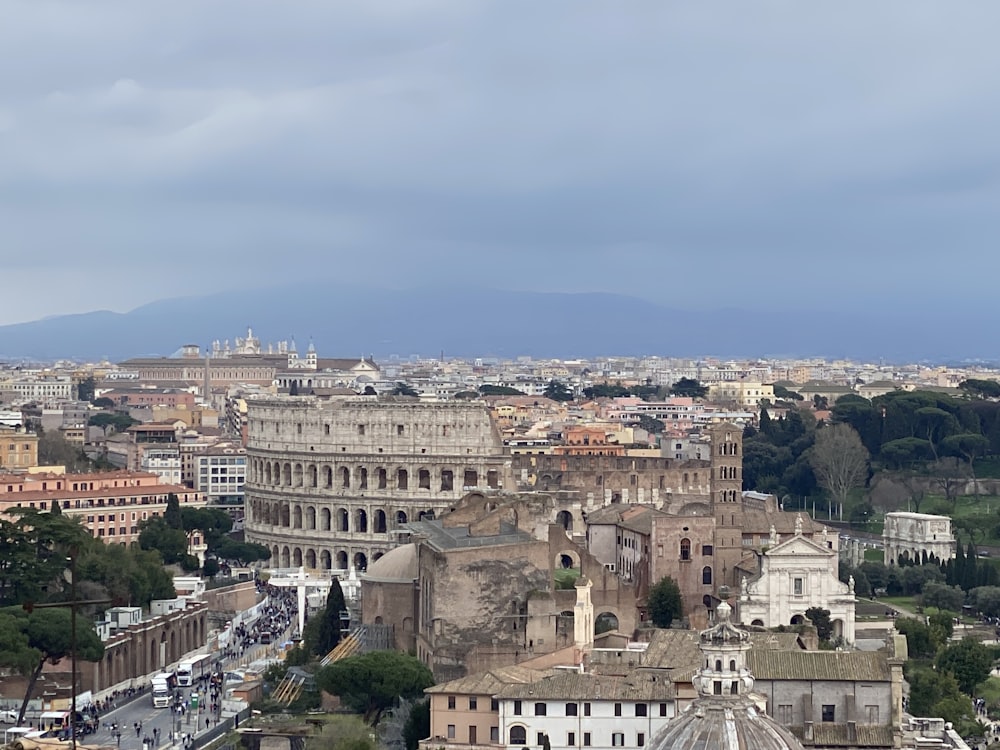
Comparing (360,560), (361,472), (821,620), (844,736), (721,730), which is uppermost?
(721,730)

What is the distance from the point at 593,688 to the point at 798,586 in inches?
538

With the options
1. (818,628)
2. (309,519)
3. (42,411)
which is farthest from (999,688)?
(42,411)

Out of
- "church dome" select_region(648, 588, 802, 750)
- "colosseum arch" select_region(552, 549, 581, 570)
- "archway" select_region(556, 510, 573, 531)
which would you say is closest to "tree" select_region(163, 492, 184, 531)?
"archway" select_region(556, 510, 573, 531)

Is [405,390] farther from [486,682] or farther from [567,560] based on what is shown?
[486,682]

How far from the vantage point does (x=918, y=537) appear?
78.7 meters

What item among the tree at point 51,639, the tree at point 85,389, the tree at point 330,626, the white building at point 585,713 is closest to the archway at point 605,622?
the tree at point 330,626

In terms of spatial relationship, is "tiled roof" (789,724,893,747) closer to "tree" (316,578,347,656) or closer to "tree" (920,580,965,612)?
"tree" (316,578,347,656)

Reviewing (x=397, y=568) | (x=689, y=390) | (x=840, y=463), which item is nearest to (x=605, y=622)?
(x=397, y=568)

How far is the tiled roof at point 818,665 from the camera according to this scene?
41875 mm

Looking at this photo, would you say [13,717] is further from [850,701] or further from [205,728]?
[850,701]

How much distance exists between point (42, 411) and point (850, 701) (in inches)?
3689

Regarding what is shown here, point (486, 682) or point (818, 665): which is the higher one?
point (818, 665)

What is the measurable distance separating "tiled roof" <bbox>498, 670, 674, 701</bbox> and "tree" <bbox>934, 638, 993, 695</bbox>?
1270 cm

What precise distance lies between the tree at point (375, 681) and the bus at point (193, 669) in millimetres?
8688
